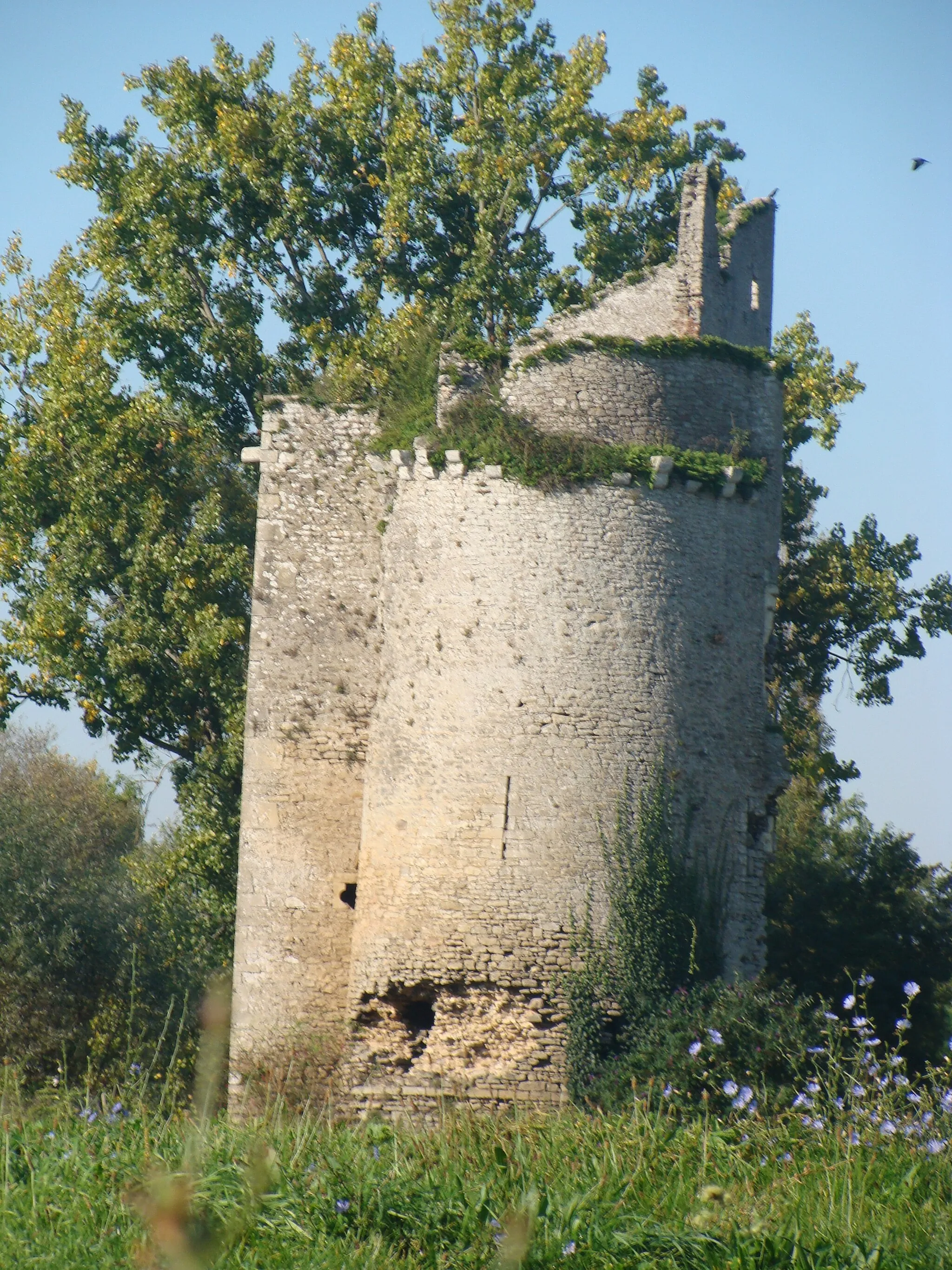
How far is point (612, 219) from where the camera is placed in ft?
77.6

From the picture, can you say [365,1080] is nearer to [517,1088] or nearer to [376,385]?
[517,1088]

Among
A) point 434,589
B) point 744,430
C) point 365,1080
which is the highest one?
point 744,430

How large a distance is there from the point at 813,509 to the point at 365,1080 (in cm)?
1149

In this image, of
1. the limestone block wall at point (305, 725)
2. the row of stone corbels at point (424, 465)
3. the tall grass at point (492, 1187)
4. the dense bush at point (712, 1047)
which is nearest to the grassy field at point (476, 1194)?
the tall grass at point (492, 1187)

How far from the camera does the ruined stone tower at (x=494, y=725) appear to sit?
42.7 ft

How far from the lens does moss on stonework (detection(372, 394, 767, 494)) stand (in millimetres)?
13547

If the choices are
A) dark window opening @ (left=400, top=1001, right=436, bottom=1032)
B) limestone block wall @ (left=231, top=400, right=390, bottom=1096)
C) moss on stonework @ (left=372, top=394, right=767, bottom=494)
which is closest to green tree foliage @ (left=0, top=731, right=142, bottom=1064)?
limestone block wall @ (left=231, top=400, right=390, bottom=1096)

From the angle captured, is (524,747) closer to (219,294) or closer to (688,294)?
(688,294)

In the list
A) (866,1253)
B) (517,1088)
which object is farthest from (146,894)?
(866,1253)

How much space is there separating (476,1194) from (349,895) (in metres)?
7.42

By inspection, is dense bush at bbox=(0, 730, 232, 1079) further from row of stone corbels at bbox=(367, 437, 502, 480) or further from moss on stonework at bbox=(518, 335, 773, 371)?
moss on stonework at bbox=(518, 335, 773, 371)

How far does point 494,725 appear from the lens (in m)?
13.2

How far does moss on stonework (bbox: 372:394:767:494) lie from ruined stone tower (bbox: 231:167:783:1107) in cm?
14

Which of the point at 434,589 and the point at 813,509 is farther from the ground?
the point at 813,509
